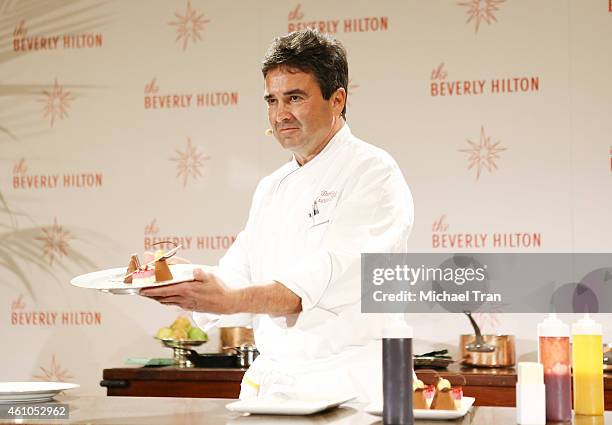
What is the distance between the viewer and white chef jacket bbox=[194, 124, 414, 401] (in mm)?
2262

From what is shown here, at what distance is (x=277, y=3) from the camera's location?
444 centimetres

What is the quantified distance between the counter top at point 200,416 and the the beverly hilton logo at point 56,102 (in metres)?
2.81

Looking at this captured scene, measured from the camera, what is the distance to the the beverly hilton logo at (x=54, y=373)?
14.9ft

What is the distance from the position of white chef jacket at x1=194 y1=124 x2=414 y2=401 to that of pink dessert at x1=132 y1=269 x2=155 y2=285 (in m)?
0.29

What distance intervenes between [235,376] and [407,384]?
7.36ft

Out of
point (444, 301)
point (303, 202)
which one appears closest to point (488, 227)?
point (444, 301)

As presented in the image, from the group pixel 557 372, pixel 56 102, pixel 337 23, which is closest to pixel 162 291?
pixel 557 372

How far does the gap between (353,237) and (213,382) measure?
171 cm

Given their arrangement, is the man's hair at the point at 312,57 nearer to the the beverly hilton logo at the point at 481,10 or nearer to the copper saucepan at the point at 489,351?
the copper saucepan at the point at 489,351

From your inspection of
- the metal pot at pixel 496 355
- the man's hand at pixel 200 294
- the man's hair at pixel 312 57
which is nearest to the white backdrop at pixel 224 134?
the metal pot at pixel 496 355

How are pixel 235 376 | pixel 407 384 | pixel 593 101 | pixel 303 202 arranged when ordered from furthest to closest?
pixel 593 101 < pixel 235 376 < pixel 303 202 < pixel 407 384

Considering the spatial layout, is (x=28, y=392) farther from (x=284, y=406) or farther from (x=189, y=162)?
(x=189, y=162)

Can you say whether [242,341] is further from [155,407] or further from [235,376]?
[155,407]

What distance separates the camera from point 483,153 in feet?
13.5
